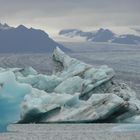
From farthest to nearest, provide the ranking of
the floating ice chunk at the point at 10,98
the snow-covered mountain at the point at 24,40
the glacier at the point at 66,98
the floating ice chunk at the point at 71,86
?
the snow-covered mountain at the point at 24,40, the floating ice chunk at the point at 71,86, the glacier at the point at 66,98, the floating ice chunk at the point at 10,98

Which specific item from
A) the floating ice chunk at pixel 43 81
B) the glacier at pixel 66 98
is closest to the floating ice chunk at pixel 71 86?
the glacier at pixel 66 98

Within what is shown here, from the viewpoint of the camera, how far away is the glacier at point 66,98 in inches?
733

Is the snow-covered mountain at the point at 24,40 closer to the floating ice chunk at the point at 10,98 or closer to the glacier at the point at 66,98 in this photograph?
the glacier at the point at 66,98

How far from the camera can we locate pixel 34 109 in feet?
72.2

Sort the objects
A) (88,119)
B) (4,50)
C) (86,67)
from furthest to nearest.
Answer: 1. (4,50)
2. (86,67)
3. (88,119)

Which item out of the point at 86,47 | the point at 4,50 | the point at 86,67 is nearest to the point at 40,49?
the point at 4,50

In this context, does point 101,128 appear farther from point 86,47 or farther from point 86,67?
point 86,47

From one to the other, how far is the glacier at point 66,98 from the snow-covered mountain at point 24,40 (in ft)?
421

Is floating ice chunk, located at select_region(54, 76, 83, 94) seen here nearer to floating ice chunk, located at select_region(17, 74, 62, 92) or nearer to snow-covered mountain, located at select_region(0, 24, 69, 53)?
floating ice chunk, located at select_region(17, 74, 62, 92)

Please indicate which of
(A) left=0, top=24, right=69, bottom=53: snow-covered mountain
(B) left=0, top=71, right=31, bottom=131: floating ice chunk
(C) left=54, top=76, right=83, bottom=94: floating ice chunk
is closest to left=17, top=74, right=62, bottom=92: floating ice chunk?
(C) left=54, top=76, right=83, bottom=94: floating ice chunk

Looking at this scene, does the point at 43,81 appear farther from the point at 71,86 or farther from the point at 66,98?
the point at 66,98

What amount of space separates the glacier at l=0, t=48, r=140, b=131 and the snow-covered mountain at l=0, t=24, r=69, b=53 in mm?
128440

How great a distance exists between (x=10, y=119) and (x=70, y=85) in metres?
8.51

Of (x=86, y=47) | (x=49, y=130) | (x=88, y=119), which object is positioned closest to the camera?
(x=49, y=130)
